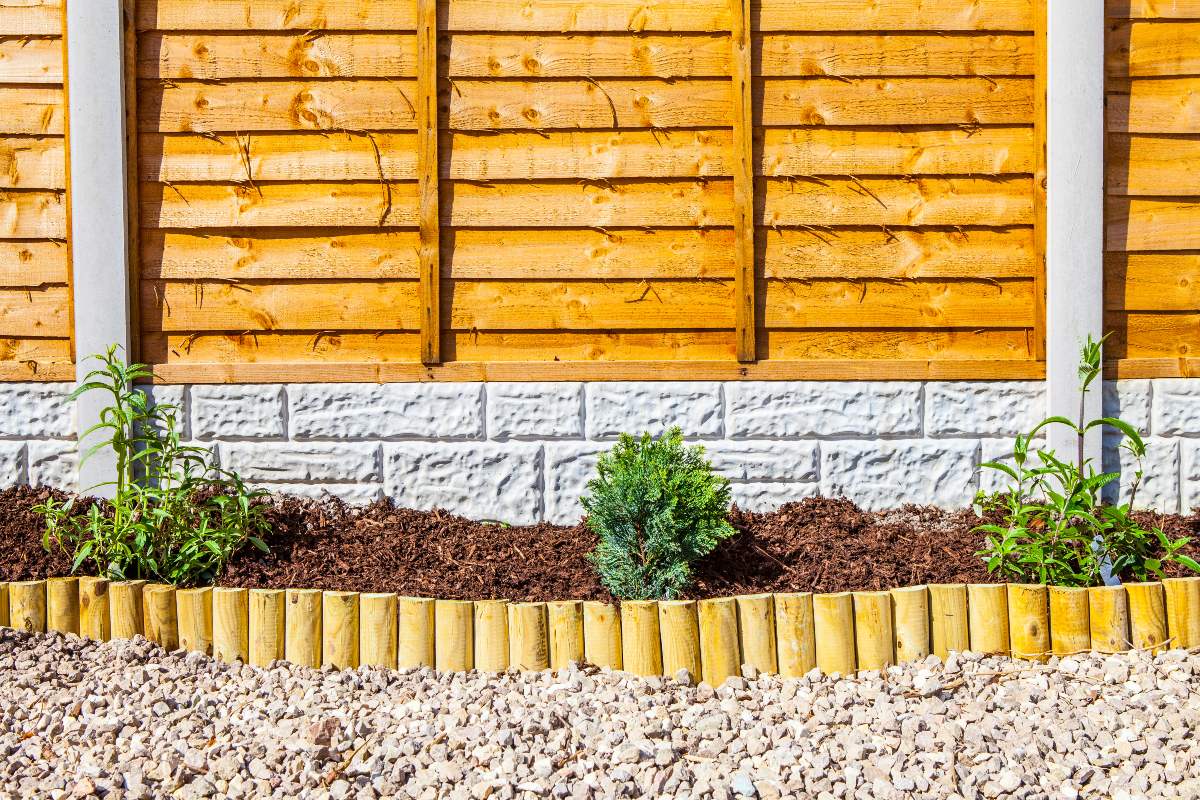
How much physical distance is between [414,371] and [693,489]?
5.00 feet

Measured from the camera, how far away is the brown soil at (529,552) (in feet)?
10.5

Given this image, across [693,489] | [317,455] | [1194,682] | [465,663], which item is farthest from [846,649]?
[317,455]

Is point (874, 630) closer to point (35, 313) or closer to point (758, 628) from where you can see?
point (758, 628)

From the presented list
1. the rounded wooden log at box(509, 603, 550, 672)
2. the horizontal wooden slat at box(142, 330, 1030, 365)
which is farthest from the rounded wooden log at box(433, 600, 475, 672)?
the horizontal wooden slat at box(142, 330, 1030, 365)

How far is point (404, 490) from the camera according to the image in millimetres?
3916

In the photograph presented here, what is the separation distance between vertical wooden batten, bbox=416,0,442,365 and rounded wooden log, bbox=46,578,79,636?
63.0 inches

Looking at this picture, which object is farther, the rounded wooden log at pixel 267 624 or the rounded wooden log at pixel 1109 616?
the rounded wooden log at pixel 267 624

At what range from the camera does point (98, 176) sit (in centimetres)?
382

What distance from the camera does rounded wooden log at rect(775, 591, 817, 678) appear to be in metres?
2.83

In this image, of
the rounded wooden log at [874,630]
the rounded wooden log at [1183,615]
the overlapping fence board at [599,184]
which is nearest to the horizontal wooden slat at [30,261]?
the overlapping fence board at [599,184]

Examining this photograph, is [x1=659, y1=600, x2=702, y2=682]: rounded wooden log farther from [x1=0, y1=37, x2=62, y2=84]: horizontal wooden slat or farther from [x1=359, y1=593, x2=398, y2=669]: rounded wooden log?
[x1=0, y1=37, x2=62, y2=84]: horizontal wooden slat

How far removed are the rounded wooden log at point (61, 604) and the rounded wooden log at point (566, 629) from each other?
1.75 m

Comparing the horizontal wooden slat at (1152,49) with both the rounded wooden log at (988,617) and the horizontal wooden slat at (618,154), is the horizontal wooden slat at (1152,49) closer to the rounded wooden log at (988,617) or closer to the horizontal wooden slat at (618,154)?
the horizontal wooden slat at (618,154)

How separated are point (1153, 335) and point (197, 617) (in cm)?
414
